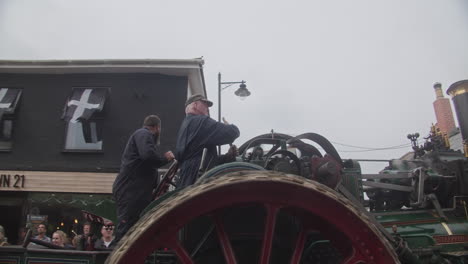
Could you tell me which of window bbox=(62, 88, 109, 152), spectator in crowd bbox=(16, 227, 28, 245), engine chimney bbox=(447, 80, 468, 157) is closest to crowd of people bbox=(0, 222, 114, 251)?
engine chimney bbox=(447, 80, 468, 157)

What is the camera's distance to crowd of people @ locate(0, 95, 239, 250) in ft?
8.72

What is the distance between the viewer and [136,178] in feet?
9.66

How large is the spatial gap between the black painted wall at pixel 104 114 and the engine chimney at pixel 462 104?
799cm

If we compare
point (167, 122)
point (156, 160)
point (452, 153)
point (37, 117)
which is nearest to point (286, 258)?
point (156, 160)

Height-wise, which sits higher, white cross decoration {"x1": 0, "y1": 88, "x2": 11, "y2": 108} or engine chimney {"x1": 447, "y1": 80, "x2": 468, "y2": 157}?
white cross decoration {"x1": 0, "y1": 88, "x2": 11, "y2": 108}

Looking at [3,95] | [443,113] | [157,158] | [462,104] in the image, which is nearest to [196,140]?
[157,158]

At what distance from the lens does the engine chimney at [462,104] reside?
14.7 ft

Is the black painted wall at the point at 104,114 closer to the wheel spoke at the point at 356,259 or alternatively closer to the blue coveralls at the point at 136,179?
the blue coveralls at the point at 136,179

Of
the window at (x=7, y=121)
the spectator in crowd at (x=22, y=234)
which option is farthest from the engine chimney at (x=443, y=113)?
the window at (x=7, y=121)

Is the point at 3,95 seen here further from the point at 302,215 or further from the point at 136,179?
the point at 302,215

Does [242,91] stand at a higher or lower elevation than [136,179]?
higher

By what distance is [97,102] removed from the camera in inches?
435

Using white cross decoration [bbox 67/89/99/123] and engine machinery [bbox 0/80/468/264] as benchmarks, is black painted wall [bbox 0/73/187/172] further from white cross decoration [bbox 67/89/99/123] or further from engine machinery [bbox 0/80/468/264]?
engine machinery [bbox 0/80/468/264]

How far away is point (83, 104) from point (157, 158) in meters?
9.09
